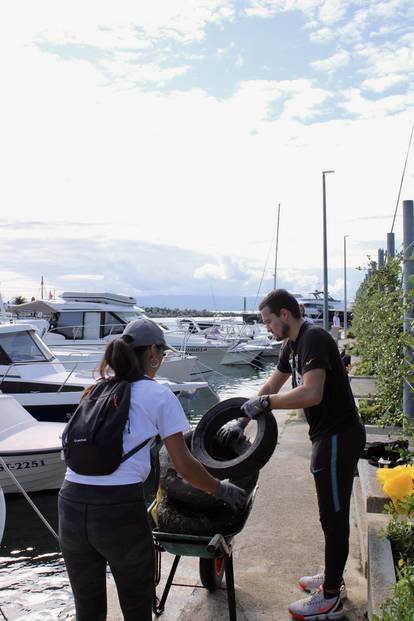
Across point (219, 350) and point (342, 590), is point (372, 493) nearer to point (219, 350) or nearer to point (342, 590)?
point (342, 590)

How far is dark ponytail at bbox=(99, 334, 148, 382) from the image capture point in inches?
108

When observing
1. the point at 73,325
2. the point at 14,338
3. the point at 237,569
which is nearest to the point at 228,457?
the point at 237,569

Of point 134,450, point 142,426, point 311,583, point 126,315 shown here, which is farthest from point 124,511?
point 126,315

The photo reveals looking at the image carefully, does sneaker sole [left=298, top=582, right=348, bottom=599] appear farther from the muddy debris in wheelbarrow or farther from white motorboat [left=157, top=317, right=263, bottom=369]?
white motorboat [left=157, top=317, right=263, bottom=369]

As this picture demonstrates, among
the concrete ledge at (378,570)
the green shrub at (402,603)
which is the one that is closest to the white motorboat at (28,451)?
the concrete ledge at (378,570)

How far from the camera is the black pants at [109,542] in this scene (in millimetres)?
2566

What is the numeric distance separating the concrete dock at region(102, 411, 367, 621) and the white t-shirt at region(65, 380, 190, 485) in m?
1.67

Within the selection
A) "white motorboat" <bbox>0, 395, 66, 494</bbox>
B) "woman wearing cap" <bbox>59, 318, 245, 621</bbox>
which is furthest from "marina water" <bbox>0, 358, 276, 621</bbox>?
"woman wearing cap" <bbox>59, 318, 245, 621</bbox>

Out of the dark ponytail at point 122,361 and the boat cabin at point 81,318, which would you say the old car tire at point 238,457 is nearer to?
the dark ponytail at point 122,361

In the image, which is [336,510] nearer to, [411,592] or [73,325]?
[411,592]

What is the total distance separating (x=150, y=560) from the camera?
268cm

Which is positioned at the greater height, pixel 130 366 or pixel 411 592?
pixel 130 366

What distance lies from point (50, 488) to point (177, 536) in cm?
693

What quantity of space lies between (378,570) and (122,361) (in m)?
1.77
